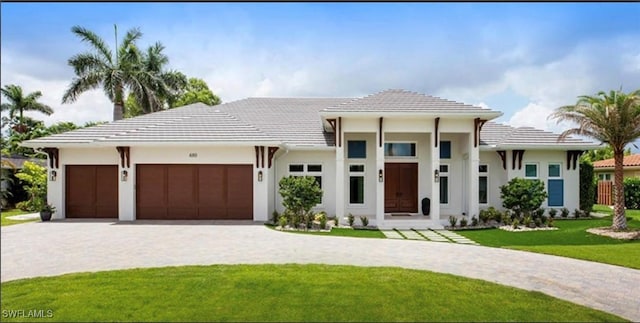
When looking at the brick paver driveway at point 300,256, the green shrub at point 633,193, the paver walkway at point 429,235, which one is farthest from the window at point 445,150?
the green shrub at point 633,193

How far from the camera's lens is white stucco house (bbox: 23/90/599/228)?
15.6 meters

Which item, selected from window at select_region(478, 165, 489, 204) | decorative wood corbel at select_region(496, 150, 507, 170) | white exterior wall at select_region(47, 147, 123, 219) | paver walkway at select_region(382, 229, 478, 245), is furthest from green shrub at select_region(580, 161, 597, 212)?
white exterior wall at select_region(47, 147, 123, 219)

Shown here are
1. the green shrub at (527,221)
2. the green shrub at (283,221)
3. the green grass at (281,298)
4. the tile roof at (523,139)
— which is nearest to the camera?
the green grass at (281,298)

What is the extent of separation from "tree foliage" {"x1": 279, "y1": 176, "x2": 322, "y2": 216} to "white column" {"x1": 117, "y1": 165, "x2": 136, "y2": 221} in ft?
20.4

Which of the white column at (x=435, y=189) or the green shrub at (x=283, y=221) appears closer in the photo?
the green shrub at (x=283, y=221)

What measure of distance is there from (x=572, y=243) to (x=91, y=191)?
1744cm

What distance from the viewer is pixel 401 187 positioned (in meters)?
17.9

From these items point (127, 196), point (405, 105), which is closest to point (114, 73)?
point (127, 196)

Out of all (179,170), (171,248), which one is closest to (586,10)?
(171,248)

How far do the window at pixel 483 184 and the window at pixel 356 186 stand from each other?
209 inches

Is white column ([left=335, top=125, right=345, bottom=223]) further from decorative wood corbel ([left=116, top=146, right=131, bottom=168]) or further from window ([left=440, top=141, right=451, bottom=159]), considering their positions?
decorative wood corbel ([left=116, top=146, right=131, bottom=168])

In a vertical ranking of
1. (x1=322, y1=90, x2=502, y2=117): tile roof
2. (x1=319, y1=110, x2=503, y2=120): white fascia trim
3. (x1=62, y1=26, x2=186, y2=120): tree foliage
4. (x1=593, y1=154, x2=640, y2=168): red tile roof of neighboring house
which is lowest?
(x1=593, y1=154, x2=640, y2=168): red tile roof of neighboring house

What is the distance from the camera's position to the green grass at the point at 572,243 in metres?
9.54

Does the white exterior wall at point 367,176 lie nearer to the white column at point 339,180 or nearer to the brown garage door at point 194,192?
the white column at point 339,180
